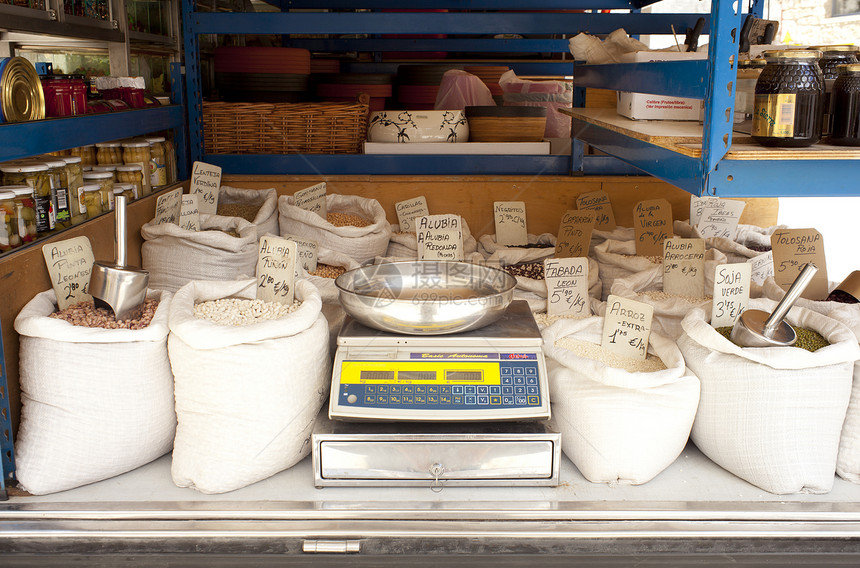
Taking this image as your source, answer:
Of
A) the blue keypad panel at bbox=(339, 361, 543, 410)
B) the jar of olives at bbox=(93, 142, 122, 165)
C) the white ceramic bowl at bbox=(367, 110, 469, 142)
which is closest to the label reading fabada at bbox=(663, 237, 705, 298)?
the blue keypad panel at bbox=(339, 361, 543, 410)

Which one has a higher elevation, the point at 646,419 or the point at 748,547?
the point at 646,419

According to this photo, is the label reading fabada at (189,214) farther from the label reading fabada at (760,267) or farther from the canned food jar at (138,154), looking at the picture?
the label reading fabada at (760,267)

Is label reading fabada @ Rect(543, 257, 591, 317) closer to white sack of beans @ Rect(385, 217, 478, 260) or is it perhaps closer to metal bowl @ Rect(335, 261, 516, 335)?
metal bowl @ Rect(335, 261, 516, 335)

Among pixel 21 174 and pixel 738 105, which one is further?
pixel 738 105

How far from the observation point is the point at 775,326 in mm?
1257

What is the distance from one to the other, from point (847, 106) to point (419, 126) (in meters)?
1.45

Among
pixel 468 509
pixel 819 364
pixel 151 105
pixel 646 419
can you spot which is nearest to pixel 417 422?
pixel 468 509

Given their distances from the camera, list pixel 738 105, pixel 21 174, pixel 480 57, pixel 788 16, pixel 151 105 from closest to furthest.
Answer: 1. pixel 21 174
2. pixel 738 105
3. pixel 151 105
4. pixel 480 57
5. pixel 788 16

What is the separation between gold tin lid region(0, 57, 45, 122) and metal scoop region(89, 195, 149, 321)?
0.24 meters

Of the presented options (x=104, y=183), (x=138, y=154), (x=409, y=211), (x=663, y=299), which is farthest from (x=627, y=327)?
(x=138, y=154)

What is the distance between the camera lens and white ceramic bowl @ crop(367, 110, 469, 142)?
7.88 feet

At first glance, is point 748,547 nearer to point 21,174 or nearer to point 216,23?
point 21,174

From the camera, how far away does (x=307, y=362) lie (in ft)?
4.06

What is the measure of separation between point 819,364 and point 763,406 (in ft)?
0.36
